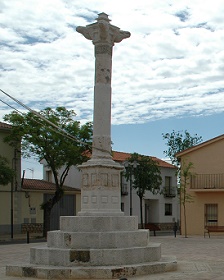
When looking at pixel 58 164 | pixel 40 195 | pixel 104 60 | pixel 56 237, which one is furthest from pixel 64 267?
pixel 40 195

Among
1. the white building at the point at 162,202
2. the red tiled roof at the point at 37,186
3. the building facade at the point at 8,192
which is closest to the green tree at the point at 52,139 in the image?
the building facade at the point at 8,192

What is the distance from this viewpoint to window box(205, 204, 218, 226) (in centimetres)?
3378

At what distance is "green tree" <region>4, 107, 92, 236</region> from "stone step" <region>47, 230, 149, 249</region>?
738 inches

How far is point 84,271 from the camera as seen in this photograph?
440 inches

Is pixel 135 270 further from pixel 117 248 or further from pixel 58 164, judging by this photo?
pixel 58 164

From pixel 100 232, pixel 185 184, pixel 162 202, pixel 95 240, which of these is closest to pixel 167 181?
pixel 162 202

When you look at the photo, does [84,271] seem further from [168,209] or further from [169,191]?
[168,209]

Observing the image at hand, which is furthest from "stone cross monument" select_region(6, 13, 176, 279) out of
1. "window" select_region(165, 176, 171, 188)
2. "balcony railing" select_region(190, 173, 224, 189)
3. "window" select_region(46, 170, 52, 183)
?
"window" select_region(165, 176, 171, 188)

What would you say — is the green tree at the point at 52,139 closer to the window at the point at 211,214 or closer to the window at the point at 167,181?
the window at the point at 211,214

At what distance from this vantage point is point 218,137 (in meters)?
33.6

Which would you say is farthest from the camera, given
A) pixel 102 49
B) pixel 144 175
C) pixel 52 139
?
pixel 144 175

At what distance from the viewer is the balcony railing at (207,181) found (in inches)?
1313

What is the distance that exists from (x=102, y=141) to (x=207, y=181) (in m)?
21.4

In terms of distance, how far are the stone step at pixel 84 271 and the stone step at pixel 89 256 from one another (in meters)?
0.26
